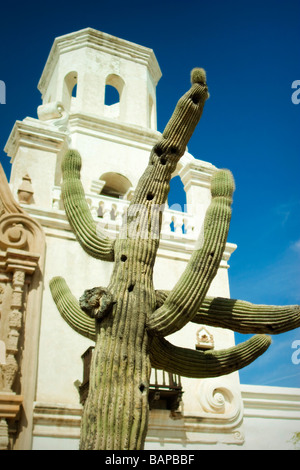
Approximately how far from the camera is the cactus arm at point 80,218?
17.6 feet

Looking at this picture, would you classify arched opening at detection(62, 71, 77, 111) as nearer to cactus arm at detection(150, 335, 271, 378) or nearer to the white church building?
the white church building

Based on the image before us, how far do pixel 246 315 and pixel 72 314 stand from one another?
171cm

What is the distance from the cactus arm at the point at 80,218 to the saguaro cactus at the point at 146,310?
12mm

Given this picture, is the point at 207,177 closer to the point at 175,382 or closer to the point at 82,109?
the point at 82,109

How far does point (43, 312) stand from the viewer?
8812mm

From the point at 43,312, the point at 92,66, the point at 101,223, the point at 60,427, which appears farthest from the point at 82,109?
the point at 60,427

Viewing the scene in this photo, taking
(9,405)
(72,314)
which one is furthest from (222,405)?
Answer: (72,314)

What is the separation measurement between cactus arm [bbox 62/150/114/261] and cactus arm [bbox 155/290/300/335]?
2.37ft

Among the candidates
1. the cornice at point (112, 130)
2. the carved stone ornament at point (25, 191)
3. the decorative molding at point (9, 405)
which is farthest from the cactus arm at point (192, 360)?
the cornice at point (112, 130)

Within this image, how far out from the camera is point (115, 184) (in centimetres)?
1262

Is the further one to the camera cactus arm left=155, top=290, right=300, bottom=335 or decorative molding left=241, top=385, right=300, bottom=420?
decorative molding left=241, top=385, right=300, bottom=420

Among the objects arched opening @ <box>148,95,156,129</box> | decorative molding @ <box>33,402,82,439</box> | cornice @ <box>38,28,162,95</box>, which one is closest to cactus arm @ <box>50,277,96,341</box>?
decorative molding @ <box>33,402,82,439</box>

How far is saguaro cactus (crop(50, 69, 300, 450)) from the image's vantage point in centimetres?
439

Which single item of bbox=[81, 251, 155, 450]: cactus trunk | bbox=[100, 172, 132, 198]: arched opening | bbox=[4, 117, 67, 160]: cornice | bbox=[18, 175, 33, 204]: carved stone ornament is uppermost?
bbox=[100, 172, 132, 198]: arched opening
